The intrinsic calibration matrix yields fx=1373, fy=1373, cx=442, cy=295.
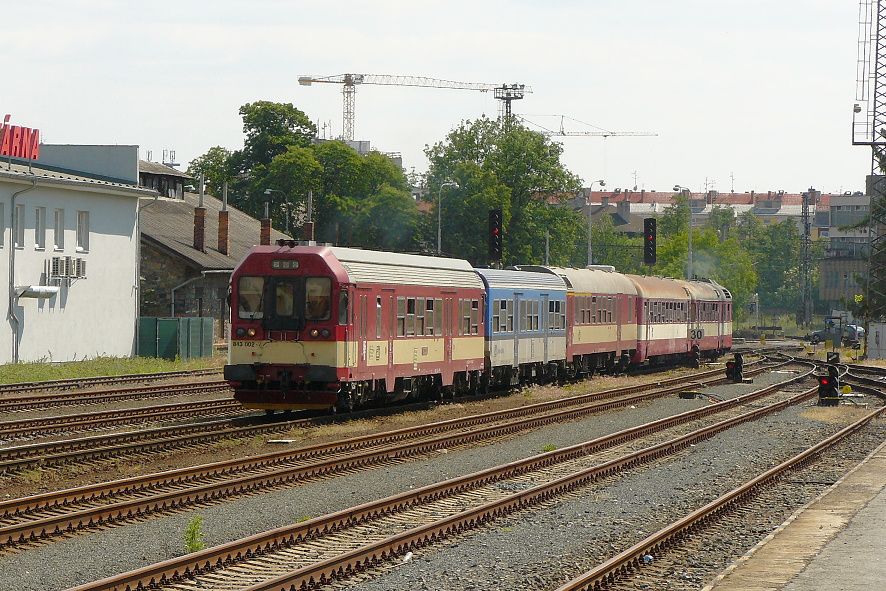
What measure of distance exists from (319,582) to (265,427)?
11912mm

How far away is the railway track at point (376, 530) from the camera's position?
36.1 ft

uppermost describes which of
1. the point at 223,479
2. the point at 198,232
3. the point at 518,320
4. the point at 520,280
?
the point at 198,232

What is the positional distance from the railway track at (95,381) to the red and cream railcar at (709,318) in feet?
67.4

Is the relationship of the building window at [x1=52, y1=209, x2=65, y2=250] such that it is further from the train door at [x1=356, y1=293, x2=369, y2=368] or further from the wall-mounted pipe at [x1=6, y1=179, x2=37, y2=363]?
the train door at [x1=356, y1=293, x2=369, y2=368]

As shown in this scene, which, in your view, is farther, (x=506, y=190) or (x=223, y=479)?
(x=506, y=190)

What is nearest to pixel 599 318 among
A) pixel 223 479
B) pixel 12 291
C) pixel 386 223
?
pixel 12 291

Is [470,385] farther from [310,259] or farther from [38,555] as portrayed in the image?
[38,555]

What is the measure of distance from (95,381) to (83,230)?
10.1 meters

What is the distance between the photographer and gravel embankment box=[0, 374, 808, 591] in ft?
38.1

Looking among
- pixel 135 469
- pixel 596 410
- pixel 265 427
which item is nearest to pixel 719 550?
pixel 135 469

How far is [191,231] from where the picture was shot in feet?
195

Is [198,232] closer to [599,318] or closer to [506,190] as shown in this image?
[599,318]

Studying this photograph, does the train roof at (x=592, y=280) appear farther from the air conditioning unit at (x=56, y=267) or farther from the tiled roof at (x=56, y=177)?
the tiled roof at (x=56, y=177)

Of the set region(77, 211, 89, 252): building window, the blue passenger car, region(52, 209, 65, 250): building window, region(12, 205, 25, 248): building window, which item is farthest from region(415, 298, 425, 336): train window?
region(77, 211, 89, 252): building window
